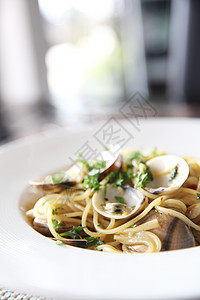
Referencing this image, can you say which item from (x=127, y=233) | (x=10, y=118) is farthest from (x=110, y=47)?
(x=127, y=233)

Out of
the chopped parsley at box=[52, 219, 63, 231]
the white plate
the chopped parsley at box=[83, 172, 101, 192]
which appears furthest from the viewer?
the chopped parsley at box=[83, 172, 101, 192]

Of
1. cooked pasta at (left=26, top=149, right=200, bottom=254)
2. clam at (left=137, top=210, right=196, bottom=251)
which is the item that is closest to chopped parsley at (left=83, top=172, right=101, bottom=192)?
cooked pasta at (left=26, top=149, right=200, bottom=254)

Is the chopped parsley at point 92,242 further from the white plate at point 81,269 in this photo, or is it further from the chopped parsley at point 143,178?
the chopped parsley at point 143,178

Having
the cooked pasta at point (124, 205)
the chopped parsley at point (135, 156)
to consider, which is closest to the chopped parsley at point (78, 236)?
the cooked pasta at point (124, 205)

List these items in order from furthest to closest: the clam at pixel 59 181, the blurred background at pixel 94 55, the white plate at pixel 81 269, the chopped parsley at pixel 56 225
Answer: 1. the blurred background at pixel 94 55
2. the clam at pixel 59 181
3. the chopped parsley at pixel 56 225
4. the white plate at pixel 81 269

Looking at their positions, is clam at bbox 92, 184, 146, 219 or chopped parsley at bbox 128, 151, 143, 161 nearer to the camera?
clam at bbox 92, 184, 146, 219

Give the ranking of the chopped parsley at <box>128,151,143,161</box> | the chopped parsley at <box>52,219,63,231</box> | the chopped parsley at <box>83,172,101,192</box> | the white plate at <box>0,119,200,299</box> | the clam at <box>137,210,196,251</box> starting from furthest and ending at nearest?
the chopped parsley at <box>128,151,143,161</box>
the chopped parsley at <box>83,172,101,192</box>
the chopped parsley at <box>52,219,63,231</box>
the clam at <box>137,210,196,251</box>
the white plate at <box>0,119,200,299</box>

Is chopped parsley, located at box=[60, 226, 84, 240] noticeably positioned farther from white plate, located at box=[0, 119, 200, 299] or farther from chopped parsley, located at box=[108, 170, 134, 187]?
chopped parsley, located at box=[108, 170, 134, 187]
